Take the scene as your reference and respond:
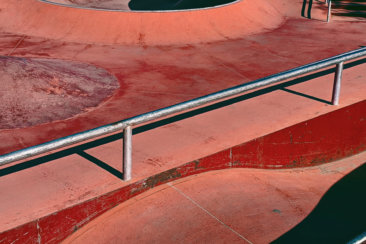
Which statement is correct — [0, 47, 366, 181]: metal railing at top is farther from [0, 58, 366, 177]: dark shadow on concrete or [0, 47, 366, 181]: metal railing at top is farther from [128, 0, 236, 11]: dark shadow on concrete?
[128, 0, 236, 11]: dark shadow on concrete

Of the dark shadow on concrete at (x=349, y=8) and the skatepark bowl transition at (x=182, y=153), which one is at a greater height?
the dark shadow on concrete at (x=349, y=8)

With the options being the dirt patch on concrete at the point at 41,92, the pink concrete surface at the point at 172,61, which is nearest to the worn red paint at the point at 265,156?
the pink concrete surface at the point at 172,61

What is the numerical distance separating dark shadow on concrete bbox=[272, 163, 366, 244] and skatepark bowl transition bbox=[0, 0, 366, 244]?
15 mm

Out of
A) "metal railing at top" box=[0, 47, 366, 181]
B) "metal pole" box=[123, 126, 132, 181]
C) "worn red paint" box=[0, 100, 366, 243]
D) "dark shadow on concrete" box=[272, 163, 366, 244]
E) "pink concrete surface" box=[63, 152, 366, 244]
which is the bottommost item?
"dark shadow on concrete" box=[272, 163, 366, 244]

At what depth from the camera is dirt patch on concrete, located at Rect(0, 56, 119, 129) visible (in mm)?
7543

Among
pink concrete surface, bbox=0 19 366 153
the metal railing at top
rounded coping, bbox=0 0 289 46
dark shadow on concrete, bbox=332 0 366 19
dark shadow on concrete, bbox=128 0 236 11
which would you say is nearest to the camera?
the metal railing at top

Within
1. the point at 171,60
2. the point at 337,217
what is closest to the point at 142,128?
the point at 337,217

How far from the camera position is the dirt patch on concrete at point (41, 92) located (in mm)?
7543

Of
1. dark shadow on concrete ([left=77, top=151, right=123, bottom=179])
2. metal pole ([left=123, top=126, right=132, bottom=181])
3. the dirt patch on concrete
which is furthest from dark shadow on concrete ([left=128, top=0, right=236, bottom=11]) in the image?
metal pole ([left=123, top=126, right=132, bottom=181])

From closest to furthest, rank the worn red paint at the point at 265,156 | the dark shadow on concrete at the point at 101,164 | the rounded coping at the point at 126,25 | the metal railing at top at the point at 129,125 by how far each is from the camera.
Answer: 1. the metal railing at top at the point at 129,125
2. the worn red paint at the point at 265,156
3. the dark shadow on concrete at the point at 101,164
4. the rounded coping at the point at 126,25

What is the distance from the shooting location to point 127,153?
13.0 feet

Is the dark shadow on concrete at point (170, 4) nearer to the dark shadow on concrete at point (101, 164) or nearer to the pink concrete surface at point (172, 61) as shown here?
the pink concrete surface at point (172, 61)

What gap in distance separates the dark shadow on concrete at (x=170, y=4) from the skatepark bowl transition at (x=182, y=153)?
379 inches

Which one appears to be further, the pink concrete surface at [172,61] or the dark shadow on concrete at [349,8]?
the dark shadow on concrete at [349,8]
